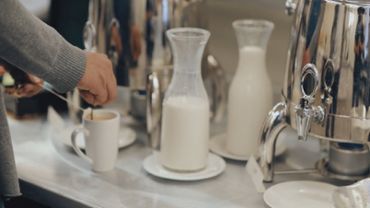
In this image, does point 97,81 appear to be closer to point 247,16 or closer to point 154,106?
point 154,106

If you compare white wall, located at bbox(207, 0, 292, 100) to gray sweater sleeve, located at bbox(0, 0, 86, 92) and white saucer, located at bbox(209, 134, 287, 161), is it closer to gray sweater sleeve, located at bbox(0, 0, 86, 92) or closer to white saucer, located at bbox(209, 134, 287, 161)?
white saucer, located at bbox(209, 134, 287, 161)

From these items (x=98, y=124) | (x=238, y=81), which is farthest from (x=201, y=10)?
(x=98, y=124)

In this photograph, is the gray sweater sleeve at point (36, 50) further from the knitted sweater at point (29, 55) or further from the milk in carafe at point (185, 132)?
the milk in carafe at point (185, 132)

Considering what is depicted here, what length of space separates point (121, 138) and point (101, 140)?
14 centimetres

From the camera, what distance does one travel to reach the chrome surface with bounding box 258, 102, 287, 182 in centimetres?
110

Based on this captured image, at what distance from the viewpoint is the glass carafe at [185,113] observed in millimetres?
1148

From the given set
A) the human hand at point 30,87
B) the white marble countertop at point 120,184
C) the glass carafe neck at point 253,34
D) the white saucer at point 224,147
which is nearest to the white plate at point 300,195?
the white marble countertop at point 120,184

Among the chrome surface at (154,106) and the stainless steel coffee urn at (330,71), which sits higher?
the stainless steel coffee urn at (330,71)

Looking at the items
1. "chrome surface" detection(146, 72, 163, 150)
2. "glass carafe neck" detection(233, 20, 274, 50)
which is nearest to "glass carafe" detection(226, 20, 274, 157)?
"glass carafe neck" detection(233, 20, 274, 50)

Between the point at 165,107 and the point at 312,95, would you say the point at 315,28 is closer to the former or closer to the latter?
the point at 312,95

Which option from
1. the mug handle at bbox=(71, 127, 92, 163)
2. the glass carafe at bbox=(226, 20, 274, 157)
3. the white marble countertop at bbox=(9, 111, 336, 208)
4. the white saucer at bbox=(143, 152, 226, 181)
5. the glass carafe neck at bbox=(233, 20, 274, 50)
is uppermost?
the glass carafe neck at bbox=(233, 20, 274, 50)

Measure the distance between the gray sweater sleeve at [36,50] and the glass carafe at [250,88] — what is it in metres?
0.31

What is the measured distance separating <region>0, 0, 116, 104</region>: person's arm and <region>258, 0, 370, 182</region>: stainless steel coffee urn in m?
0.26

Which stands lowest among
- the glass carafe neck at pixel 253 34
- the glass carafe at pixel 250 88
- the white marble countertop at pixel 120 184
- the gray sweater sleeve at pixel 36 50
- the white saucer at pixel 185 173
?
the white marble countertop at pixel 120 184
